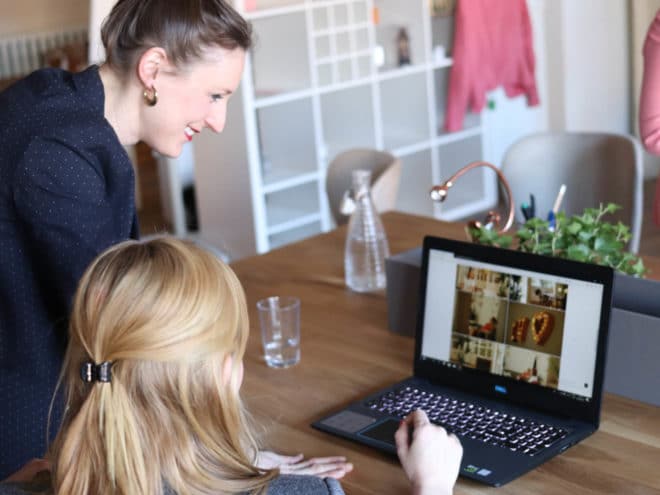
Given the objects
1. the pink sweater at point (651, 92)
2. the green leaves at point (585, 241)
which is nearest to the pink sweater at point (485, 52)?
the pink sweater at point (651, 92)

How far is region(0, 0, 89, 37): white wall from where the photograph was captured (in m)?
8.92

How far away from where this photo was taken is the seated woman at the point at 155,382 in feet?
4.03

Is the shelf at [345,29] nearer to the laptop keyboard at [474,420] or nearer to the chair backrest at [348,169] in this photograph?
the chair backrest at [348,169]

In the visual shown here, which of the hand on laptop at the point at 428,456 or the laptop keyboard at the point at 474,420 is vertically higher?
the hand on laptop at the point at 428,456

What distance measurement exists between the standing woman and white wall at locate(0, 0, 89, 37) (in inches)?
299

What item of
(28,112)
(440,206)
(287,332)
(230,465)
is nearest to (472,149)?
(440,206)

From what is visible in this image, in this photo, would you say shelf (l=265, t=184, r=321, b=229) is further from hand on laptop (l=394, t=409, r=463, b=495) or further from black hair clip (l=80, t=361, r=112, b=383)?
black hair clip (l=80, t=361, r=112, b=383)

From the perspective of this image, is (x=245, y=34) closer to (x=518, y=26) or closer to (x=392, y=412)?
(x=392, y=412)

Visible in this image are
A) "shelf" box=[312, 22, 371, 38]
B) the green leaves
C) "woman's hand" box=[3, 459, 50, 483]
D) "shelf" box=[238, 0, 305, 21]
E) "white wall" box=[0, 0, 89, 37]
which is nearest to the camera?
"woman's hand" box=[3, 459, 50, 483]

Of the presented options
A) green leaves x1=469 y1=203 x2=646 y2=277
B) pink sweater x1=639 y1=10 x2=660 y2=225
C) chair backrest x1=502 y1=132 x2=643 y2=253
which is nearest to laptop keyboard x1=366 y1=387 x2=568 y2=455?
green leaves x1=469 y1=203 x2=646 y2=277

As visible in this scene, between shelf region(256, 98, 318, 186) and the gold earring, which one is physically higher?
the gold earring

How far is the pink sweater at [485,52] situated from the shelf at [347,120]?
0.55 m

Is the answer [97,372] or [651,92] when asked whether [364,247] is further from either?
[97,372]

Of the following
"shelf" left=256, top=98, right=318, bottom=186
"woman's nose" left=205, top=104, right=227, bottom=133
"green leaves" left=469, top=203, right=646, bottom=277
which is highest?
"woman's nose" left=205, top=104, right=227, bottom=133
